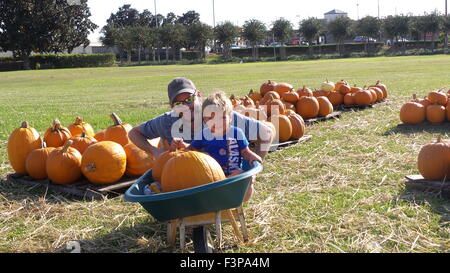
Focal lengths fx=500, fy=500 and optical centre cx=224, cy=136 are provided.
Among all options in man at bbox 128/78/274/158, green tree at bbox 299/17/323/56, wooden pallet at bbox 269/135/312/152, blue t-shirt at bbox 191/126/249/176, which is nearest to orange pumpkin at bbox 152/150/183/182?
man at bbox 128/78/274/158

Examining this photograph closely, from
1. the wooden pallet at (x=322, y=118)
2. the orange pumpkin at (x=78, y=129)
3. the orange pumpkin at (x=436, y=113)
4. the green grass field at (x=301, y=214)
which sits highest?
the orange pumpkin at (x=78, y=129)

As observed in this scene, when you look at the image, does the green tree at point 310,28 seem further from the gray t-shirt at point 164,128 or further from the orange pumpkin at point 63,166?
the gray t-shirt at point 164,128

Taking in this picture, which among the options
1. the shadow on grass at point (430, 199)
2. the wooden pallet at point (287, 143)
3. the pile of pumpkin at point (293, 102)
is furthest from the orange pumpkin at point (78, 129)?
the shadow on grass at point (430, 199)

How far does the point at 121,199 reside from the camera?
16.6 feet

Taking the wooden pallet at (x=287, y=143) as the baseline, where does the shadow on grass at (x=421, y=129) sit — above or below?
above

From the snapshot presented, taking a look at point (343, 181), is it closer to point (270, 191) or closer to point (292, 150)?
point (270, 191)

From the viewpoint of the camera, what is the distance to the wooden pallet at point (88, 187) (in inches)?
202

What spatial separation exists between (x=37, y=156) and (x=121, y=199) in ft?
4.31

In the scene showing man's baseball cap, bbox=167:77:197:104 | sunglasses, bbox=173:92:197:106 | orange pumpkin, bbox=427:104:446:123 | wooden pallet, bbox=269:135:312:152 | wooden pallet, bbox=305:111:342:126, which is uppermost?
man's baseball cap, bbox=167:77:197:104

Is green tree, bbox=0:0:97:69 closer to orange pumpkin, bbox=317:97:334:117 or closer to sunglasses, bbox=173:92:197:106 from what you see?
orange pumpkin, bbox=317:97:334:117

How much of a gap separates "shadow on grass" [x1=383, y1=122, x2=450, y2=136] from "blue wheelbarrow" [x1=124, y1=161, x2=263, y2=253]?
4924mm

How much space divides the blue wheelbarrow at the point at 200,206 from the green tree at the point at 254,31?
7110cm

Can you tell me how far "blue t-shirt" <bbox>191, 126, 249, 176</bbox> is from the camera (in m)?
4.09
